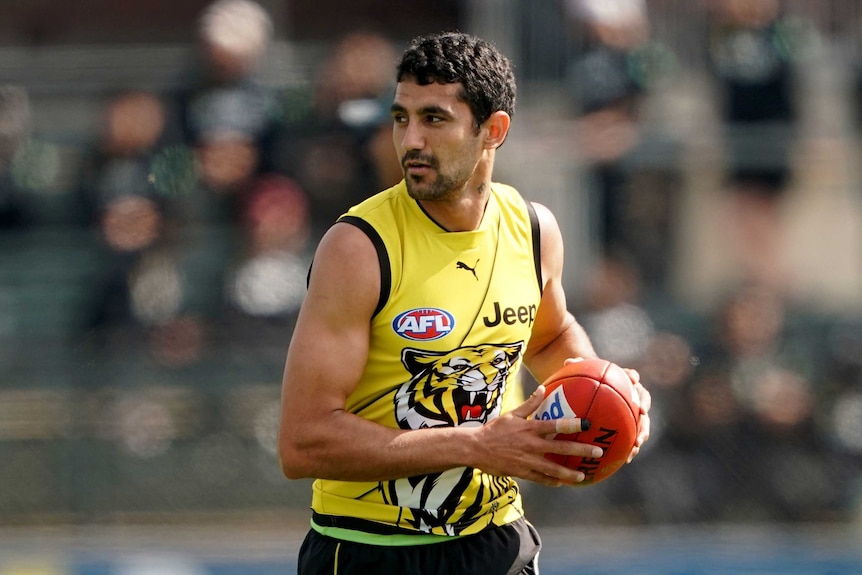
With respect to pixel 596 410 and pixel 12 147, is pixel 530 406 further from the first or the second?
pixel 12 147

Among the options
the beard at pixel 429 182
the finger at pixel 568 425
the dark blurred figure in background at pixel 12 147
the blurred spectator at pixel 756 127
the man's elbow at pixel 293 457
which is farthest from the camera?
the dark blurred figure in background at pixel 12 147

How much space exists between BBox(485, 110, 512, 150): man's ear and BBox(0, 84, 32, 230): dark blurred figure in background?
5.58 metres

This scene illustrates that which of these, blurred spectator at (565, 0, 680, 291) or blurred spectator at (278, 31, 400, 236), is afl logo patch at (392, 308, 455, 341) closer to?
blurred spectator at (278, 31, 400, 236)

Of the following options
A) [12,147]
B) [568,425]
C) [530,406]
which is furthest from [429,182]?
[12,147]

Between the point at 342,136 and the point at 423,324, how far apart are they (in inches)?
190

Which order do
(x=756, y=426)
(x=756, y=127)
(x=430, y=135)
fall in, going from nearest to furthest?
(x=430, y=135)
(x=756, y=426)
(x=756, y=127)

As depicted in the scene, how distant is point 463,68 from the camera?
405 centimetres

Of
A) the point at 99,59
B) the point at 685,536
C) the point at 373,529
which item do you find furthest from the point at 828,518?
the point at 99,59

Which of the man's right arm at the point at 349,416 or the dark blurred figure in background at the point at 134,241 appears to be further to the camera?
the dark blurred figure in background at the point at 134,241

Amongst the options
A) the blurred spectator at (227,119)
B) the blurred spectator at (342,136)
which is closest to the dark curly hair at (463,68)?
the blurred spectator at (342,136)

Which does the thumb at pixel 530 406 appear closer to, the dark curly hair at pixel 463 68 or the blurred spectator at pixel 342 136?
the dark curly hair at pixel 463 68

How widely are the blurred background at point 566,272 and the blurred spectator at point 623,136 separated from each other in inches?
0.7

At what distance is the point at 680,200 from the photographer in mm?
8750

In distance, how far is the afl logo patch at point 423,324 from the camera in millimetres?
3990
